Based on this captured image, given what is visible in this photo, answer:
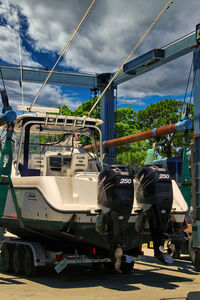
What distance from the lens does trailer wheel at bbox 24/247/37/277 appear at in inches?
344

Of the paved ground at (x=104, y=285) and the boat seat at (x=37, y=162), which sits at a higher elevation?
the boat seat at (x=37, y=162)

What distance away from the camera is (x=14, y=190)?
919 cm

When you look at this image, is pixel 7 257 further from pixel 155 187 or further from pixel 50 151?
pixel 155 187

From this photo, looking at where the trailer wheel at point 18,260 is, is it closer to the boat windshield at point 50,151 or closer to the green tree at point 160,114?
the boat windshield at point 50,151

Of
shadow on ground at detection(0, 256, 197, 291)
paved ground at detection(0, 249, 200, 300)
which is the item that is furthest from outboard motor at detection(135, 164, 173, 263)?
shadow on ground at detection(0, 256, 197, 291)

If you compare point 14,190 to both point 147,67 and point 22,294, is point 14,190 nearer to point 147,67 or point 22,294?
point 22,294

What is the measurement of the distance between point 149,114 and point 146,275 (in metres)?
45.5

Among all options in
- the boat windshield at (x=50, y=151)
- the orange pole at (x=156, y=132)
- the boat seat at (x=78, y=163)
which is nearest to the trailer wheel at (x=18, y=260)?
the boat windshield at (x=50, y=151)

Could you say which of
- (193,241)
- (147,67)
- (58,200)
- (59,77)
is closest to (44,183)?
(58,200)

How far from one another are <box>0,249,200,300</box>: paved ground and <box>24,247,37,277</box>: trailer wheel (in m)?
0.15

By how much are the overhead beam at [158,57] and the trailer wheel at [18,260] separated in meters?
13.7

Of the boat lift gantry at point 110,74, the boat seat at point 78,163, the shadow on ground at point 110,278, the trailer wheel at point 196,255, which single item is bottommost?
the shadow on ground at point 110,278

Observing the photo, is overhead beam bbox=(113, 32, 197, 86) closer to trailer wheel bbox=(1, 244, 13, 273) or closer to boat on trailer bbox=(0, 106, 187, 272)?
boat on trailer bbox=(0, 106, 187, 272)

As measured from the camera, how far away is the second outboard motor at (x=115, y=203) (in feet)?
24.9
